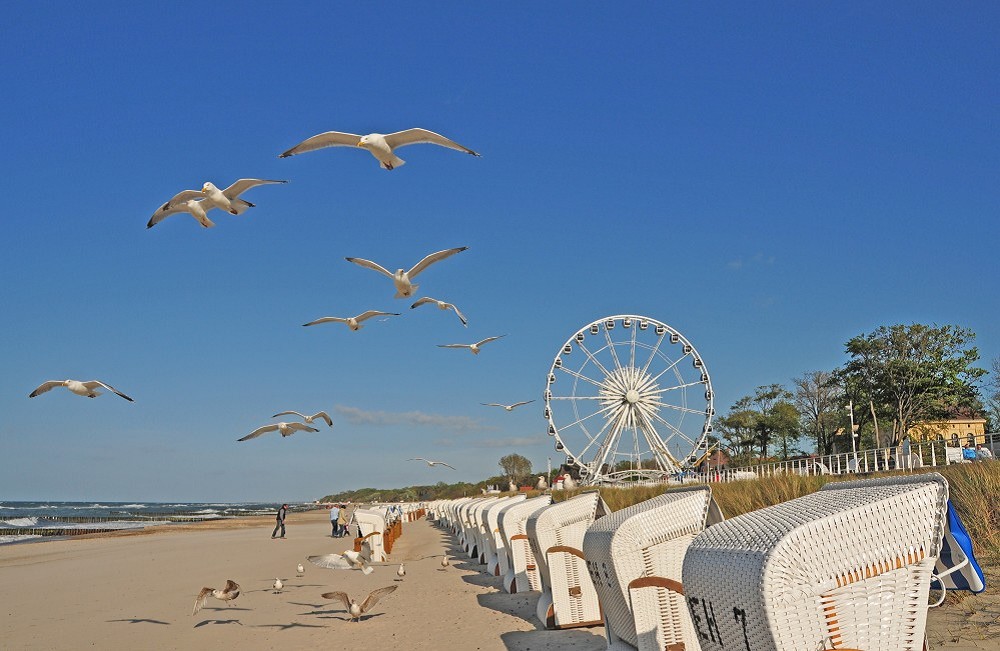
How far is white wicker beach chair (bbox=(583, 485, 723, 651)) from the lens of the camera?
16.4 ft

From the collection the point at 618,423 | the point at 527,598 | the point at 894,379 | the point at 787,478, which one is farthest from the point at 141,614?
the point at 894,379

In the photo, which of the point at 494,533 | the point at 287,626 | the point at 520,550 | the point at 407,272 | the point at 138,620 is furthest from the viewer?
the point at 407,272

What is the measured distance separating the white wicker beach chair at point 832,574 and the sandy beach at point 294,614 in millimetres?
3348

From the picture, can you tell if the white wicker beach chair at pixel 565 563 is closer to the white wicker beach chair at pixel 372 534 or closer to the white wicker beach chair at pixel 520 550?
the white wicker beach chair at pixel 520 550

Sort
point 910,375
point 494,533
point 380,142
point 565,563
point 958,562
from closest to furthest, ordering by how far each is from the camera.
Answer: point 958,562 < point 565,563 < point 380,142 < point 494,533 < point 910,375

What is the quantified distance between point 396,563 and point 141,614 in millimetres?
7469

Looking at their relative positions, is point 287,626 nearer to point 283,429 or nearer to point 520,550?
point 520,550

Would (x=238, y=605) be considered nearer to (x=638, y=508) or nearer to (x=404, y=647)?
(x=404, y=647)

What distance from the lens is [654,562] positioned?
204 inches

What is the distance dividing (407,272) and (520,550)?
7.64 meters

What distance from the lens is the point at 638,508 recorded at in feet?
18.0

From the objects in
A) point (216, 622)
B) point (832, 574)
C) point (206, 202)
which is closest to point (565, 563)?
point (216, 622)

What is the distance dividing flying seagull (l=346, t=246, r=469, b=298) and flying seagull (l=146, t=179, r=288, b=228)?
8.16 ft

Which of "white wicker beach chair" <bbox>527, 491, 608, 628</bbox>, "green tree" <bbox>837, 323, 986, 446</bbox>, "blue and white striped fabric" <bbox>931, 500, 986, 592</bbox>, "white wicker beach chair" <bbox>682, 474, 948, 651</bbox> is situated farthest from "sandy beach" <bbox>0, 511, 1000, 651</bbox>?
"green tree" <bbox>837, 323, 986, 446</bbox>
